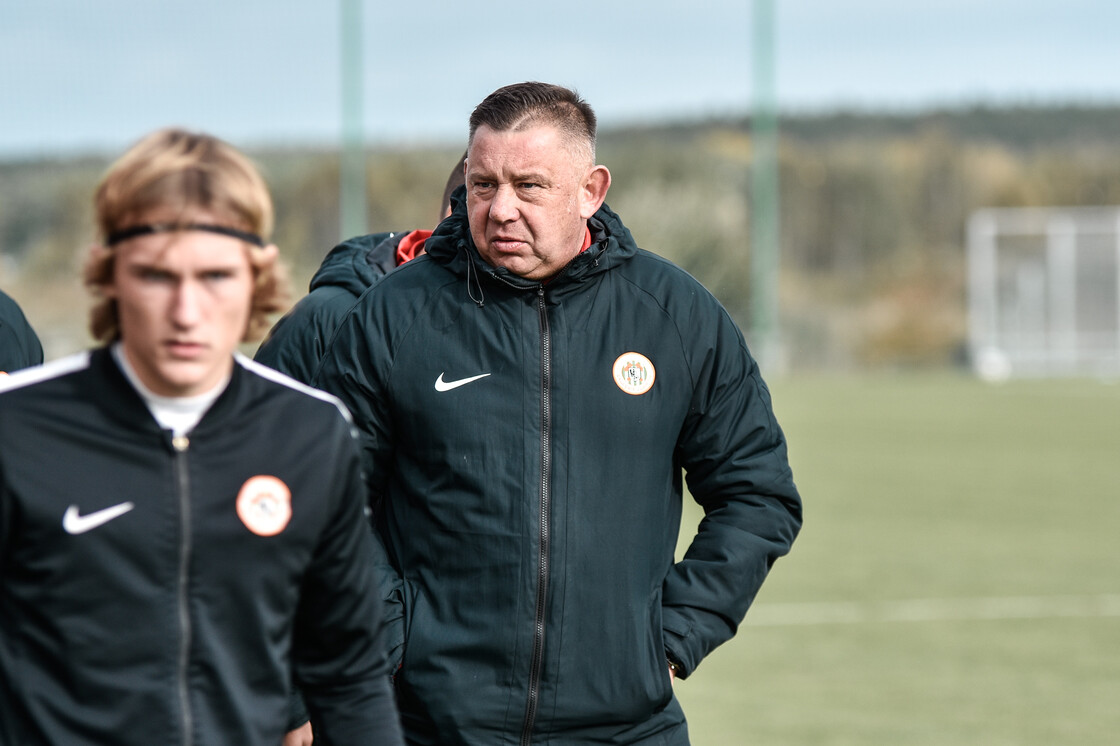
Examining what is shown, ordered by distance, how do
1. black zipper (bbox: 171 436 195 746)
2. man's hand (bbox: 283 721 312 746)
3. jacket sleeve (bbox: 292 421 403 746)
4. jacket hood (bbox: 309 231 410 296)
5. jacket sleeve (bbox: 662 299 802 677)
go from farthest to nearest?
jacket hood (bbox: 309 231 410 296)
jacket sleeve (bbox: 662 299 802 677)
man's hand (bbox: 283 721 312 746)
jacket sleeve (bbox: 292 421 403 746)
black zipper (bbox: 171 436 195 746)

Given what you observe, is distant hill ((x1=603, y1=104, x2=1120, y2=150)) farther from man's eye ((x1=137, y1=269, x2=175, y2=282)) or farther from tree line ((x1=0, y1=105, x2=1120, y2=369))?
man's eye ((x1=137, y1=269, x2=175, y2=282))

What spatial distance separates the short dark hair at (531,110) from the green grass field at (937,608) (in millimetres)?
3314

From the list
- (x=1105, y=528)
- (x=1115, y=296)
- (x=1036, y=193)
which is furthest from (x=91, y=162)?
(x=1036, y=193)

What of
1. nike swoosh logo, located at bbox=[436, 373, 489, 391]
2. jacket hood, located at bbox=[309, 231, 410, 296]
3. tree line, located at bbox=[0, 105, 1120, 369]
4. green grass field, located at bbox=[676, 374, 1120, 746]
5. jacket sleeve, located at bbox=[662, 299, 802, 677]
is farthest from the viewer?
tree line, located at bbox=[0, 105, 1120, 369]

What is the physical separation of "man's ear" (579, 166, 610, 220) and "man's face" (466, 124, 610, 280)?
0.12 ft

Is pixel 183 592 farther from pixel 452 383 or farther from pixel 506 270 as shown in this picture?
pixel 506 270

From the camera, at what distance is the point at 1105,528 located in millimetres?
10820

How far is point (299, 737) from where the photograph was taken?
2.59 metres

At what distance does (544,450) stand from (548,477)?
0.05m

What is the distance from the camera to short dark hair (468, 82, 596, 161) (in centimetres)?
278

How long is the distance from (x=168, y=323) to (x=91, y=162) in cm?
1931

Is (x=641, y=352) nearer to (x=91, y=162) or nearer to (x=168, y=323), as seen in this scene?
(x=168, y=323)

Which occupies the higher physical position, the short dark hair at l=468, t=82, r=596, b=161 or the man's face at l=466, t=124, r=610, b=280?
the short dark hair at l=468, t=82, r=596, b=161

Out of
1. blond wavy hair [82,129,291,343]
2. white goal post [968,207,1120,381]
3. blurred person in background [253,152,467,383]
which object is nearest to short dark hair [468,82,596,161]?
blurred person in background [253,152,467,383]
